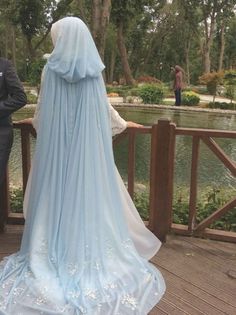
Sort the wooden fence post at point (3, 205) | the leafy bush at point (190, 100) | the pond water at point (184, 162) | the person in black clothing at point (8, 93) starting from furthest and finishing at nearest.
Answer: the leafy bush at point (190, 100) → the pond water at point (184, 162) → the wooden fence post at point (3, 205) → the person in black clothing at point (8, 93)

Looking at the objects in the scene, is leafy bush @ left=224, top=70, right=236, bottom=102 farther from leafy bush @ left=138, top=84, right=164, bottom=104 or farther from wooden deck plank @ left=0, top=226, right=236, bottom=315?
wooden deck plank @ left=0, top=226, right=236, bottom=315

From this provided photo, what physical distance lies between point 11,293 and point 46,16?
28888 mm

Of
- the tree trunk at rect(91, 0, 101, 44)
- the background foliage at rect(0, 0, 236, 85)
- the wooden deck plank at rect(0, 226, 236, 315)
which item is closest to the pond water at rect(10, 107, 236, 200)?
the wooden deck plank at rect(0, 226, 236, 315)

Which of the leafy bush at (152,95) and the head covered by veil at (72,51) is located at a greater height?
the head covered by veil at (72,51)

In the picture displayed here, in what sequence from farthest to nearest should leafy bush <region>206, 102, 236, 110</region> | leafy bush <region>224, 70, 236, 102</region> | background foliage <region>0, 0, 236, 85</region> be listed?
background foliage <region>0, 0, 236, 85</region>, leafy bush <region>224, 70, 236, 102</region>, leafy bush <region>206, 102, 236, 110</region>

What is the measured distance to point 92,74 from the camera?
2.47 m

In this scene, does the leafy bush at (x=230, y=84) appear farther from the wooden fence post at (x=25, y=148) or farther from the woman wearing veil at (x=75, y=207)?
the woman wearing veil at (x=75, y=207)

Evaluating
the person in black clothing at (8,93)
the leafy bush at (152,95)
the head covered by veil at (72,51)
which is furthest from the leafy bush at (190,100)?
the head covered by veil at (72,51)

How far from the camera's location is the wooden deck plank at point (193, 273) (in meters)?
2.47

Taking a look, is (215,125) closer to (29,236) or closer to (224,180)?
(224,180)

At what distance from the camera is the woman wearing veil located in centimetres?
237

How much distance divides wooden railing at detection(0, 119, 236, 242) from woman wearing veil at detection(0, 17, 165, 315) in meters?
0.65

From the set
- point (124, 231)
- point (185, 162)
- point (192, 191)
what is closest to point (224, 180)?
point (185, 162)

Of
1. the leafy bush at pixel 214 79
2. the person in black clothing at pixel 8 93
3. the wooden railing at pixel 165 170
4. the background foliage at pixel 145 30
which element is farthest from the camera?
the background foliage at pixel 145 30
